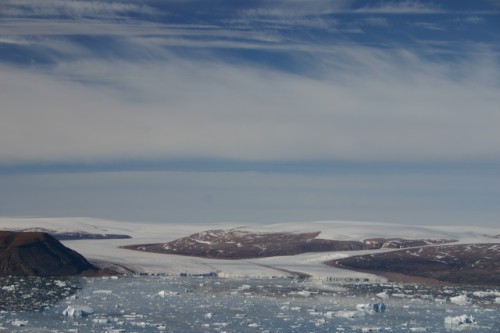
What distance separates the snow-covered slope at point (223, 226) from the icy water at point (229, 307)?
17880 mm

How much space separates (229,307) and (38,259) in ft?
123

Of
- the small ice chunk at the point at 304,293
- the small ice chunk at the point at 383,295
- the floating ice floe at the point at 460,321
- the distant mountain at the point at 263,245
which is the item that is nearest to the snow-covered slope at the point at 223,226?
the distant mountain at the point at 263,245

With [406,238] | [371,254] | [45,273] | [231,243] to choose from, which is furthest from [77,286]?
[406,238]

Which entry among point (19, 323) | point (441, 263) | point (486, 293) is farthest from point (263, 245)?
point (19, 323)

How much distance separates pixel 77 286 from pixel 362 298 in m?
21.3

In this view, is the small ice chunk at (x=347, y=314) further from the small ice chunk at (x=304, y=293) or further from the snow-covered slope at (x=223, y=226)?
the snow-covered slope at (x=223, y=226)

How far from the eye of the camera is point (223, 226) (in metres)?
164

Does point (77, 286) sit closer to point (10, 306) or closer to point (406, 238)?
point (10, 306)

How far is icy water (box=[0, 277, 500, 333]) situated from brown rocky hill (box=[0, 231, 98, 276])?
8.07 m

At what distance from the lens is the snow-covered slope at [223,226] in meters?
87.4

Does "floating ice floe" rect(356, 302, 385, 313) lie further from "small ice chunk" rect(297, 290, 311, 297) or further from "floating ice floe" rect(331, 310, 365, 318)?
"small ice chunk" rect(297, 290, 311, 297)

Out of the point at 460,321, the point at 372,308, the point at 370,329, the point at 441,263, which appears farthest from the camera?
the point at 441,263

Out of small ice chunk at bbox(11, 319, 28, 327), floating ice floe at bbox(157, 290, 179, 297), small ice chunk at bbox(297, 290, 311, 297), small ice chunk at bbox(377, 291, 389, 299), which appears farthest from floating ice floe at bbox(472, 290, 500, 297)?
small ice chunk at bbox(11, 319, 28, 327)

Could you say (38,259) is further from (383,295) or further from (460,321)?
(460,321)
